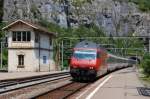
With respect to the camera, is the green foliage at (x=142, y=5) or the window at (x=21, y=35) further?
the green foliage at (x=142, y=5)

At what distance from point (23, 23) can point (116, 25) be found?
3024 inches

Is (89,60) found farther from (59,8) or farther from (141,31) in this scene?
(141,31)

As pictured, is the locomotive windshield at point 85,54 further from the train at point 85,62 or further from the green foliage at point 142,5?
the green foliage at point 142,5

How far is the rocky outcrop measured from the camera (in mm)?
123375

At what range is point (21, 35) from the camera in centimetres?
6944

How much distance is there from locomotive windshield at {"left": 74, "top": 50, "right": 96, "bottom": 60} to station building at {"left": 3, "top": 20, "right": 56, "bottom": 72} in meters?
29.4

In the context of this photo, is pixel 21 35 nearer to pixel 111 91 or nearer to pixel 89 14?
pixel 111 91

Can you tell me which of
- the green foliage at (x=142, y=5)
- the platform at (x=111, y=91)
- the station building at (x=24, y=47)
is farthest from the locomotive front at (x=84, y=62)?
the green foliage at (x=142, y=5)

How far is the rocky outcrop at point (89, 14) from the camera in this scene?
4857 inches

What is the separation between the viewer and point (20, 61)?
68.4 metres

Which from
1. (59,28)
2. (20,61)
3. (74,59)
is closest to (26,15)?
(59,28)

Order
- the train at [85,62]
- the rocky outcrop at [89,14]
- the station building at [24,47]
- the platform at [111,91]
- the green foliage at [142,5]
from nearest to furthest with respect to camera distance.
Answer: the platform at [111,91]
the train at [85,62]
the station building at [24,47]
the rocky outcrop at [89,14]
the green foliage at [142,5]

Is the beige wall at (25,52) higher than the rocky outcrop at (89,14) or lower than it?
lower

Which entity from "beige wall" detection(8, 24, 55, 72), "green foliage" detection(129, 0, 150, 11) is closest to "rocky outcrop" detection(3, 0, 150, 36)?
"green foliage" detection(129, 0, 150, 11)
